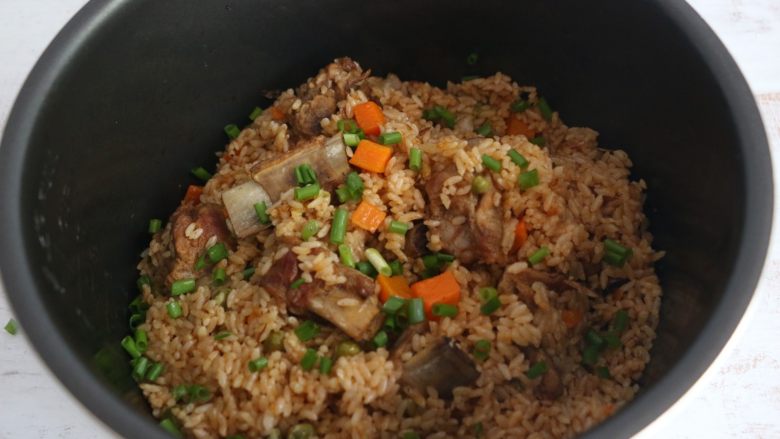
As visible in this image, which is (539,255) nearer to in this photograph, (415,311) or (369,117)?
(415,311)

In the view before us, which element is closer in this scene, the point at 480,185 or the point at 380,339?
the point at 380,339

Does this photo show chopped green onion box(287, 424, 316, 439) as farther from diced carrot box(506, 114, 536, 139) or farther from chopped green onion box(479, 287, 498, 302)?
diced carrot box(506, 114, 536, 139)

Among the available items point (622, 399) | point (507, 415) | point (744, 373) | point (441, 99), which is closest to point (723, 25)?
point (441, 99)

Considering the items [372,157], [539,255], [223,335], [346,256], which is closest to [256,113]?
[372,157]

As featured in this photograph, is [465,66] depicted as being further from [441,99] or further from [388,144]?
[388,144]

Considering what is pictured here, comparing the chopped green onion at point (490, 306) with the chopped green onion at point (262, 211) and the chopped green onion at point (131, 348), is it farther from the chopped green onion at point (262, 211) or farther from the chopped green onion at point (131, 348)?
the chopped green onion at point (131, 348)

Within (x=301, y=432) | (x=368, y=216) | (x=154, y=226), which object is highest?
(x=368, y=216)
